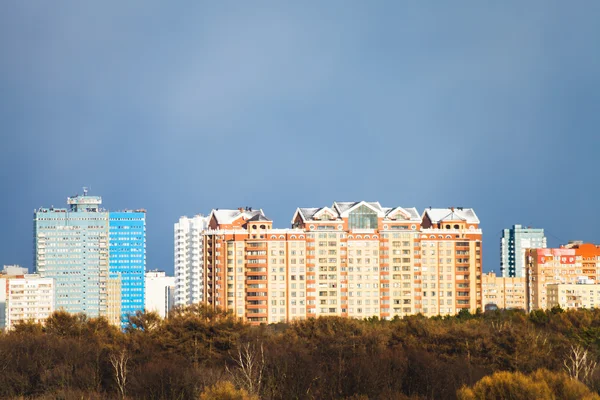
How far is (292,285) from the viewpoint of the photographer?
56938 millimetres

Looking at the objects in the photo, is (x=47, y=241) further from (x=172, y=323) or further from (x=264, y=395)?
(x=264, y=395)

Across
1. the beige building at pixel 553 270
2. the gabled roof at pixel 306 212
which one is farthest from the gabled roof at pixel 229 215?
the beige building at pixel 553 270

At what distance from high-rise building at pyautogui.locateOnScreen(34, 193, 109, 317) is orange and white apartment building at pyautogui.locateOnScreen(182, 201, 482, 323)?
26.5 meters

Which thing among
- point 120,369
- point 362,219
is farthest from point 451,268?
point 120,369

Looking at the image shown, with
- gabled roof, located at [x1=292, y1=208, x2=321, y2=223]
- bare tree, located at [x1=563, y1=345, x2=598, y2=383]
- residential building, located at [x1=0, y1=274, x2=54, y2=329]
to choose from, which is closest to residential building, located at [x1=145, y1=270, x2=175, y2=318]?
residential building, located at [x1=0, y1=274, x2=54, y2=329]

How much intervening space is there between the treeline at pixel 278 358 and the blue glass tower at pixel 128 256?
Answer: 4566 cm

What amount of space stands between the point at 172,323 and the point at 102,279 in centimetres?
4903

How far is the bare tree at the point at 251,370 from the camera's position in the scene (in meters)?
27.8

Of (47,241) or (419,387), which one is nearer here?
(419,387)

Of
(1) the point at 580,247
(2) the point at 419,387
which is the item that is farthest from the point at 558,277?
(2) the point at 419,387

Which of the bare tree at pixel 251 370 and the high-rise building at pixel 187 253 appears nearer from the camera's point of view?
the bare tree at pixel 251 370

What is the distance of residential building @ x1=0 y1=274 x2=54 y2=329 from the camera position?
74125 millimetres

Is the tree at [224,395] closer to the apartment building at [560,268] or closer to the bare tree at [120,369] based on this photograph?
the bare tree at [120,369]

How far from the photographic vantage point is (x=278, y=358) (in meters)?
31.8
